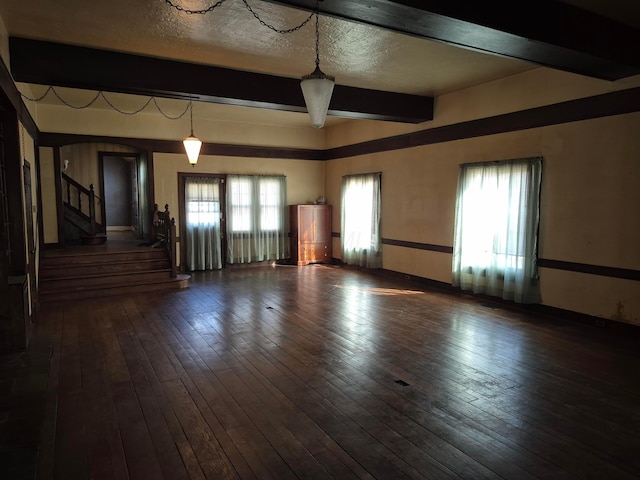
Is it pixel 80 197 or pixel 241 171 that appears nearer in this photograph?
pixel 241 171

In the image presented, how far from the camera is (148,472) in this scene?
2.33 meters

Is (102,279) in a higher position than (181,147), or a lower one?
lower

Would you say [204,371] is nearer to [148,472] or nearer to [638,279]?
[148,472]

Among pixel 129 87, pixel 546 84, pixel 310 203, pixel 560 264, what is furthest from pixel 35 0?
pixel 310 203

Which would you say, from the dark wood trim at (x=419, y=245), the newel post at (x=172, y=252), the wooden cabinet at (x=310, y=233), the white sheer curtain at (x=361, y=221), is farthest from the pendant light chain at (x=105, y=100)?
the dark wood trim at (x=419, y=245)

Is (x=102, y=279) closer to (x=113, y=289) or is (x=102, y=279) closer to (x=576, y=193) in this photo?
(x=113, y=289)

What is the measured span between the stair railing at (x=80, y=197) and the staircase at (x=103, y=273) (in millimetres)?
1937

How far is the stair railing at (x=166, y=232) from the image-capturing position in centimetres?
759

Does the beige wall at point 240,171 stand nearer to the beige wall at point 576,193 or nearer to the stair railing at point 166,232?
the stair railing at point 166,232

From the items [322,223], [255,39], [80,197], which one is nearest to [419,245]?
[322,223]

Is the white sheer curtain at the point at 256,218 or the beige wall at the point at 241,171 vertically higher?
the beige wall at the point at 241,171

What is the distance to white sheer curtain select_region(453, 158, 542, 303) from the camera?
557 centimetres

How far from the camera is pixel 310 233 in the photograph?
9.92 meters

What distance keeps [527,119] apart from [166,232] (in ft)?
20.7
